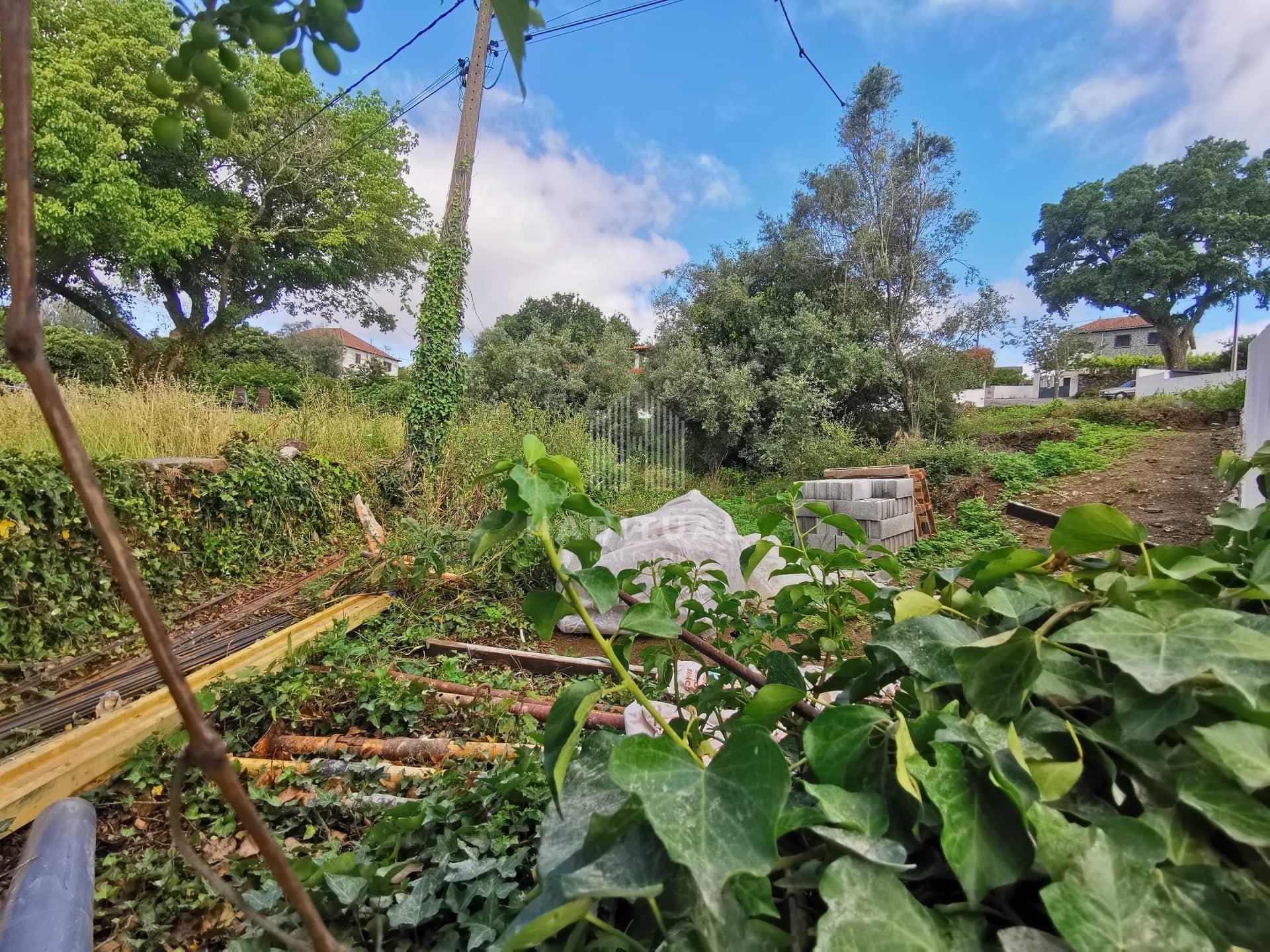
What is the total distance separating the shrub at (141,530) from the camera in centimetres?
253

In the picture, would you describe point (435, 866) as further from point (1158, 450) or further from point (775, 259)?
point (775, 259)

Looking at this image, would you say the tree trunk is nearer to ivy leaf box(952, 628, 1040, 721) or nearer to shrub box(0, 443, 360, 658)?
shrub box(0, 443, 360, 658)

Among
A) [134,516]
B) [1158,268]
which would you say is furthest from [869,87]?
[1158,268]

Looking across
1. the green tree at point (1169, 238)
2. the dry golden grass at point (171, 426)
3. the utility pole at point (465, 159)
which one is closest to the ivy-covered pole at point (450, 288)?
the utility pole at point (465, 159)

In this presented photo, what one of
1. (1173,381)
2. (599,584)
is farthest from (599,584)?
(1173,381)

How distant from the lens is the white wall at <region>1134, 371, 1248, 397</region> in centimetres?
1361

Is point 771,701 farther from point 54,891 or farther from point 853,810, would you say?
point 54,891

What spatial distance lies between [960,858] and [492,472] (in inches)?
16.0

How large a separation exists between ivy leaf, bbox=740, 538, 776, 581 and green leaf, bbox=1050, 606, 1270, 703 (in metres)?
0.34

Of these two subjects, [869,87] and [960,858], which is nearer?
[960,858]

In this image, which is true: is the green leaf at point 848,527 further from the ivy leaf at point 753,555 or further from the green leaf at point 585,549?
the green leaf at point 585,549

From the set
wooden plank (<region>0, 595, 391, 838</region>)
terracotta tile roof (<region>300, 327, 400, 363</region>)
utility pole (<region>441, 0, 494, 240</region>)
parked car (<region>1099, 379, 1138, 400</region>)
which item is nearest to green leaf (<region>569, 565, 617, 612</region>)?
wooden plank (<region>0, 595, 391, 838</region>)

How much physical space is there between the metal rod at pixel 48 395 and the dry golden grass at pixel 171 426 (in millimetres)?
3898

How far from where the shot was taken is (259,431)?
4969 millimetres
